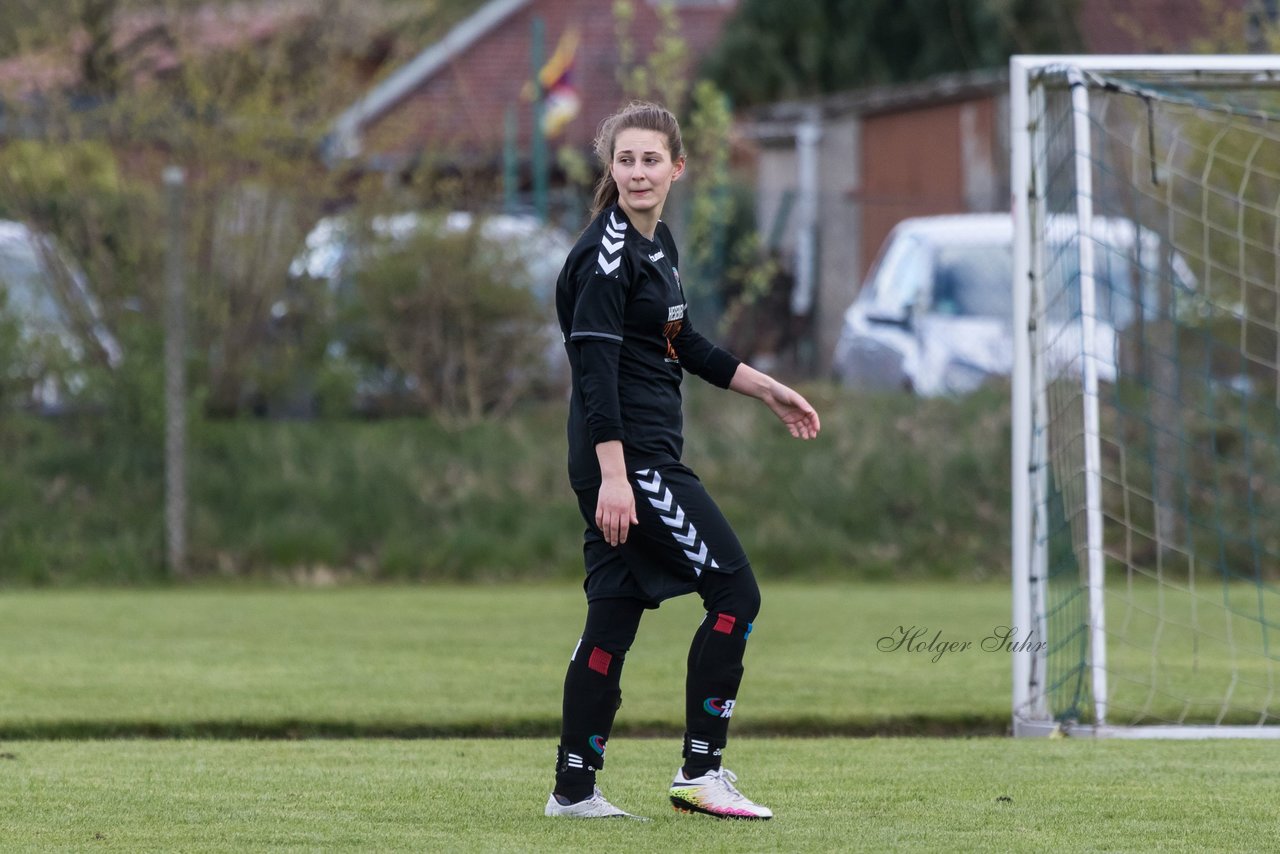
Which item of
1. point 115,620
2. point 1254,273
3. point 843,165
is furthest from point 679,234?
point 843,165

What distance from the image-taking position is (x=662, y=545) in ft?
15.7

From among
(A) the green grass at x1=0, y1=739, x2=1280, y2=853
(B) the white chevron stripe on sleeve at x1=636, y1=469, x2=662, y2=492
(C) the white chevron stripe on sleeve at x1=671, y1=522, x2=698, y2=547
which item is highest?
(B) the white chevron stripe on sleeve at x1=636, y1=469, x2=662, y2=492

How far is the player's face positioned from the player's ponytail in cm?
2

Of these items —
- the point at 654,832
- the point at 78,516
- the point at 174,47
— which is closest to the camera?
the point at 654,832

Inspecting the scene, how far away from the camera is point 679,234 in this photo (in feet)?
44.4

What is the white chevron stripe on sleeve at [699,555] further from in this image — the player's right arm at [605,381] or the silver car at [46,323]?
the silver car at [46,323]

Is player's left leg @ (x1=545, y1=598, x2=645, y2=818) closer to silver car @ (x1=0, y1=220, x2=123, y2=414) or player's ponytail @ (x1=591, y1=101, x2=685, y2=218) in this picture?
player's ponytail @ (x1=591, y1=101, x2=685, y2=218)

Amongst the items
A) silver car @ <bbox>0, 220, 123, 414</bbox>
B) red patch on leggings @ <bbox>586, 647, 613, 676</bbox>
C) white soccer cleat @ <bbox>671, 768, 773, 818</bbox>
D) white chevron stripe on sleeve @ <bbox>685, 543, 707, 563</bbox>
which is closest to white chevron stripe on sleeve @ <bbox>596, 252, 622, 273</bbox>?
white chevron stripe on sleeve @ <bbox>685, 543, 707, 563</bbox>

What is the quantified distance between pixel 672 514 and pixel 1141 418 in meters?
5.98

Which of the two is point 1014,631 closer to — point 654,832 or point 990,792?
point 990,792

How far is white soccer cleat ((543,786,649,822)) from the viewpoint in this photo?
4.84 meters

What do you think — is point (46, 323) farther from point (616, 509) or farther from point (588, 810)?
point (616, 509)

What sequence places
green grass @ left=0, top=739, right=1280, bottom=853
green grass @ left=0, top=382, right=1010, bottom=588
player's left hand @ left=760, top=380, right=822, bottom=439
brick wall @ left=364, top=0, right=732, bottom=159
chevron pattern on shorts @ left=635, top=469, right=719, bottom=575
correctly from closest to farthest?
green grass @ left=0, top=739, right=1280, bottom=853
chevron pattern on shorts @ left=635, top=469, right=719, bottom=575
player's left hand @ left=760, top=380, right=822, bottom=439
green grass @ left=0, top=382, right=1010, bottom=588
brick wall @ left=364, top=0, right=732, bottom=159

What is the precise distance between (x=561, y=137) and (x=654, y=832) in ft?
94.5
